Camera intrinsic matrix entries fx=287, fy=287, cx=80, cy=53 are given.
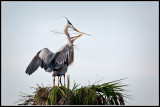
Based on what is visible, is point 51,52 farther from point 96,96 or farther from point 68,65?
point 96,96

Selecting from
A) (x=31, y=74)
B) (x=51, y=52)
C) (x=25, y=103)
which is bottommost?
(x=25, y=103)

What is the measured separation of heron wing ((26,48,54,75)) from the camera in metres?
8.45

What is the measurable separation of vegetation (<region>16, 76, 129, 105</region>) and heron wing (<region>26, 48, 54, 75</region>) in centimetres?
99

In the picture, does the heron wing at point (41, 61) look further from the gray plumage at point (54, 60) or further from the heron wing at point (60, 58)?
the heron wing at point (60, 58)

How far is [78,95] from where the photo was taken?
7.07 meters

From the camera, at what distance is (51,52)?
8.81 m

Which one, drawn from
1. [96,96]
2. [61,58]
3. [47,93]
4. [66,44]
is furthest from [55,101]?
[66,44]

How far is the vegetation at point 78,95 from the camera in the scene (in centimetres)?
698

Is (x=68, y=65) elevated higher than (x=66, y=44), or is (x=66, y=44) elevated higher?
(x=66, y=44)

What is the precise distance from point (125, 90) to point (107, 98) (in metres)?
0.51

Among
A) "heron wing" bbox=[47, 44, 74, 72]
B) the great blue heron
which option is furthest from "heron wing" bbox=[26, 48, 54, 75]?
"heron wing" bbox=[47, 44, 74, 72]

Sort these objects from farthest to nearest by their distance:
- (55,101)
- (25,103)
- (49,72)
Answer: (49,72), (25,103), (55,101)

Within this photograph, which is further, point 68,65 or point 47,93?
point 68,65

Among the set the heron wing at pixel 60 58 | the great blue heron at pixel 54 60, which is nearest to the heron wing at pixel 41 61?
the great blue heron at pixel 54 60
